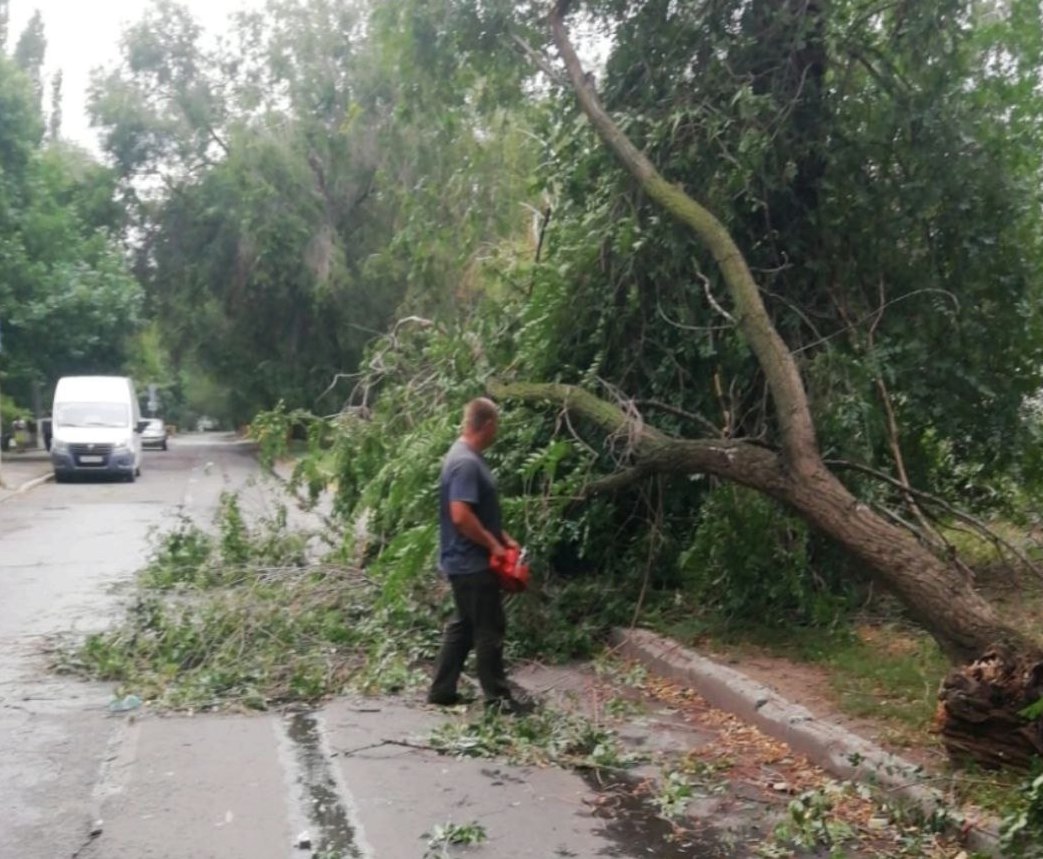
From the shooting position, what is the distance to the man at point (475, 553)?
8.02 meters

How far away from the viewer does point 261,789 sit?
6.75 metres

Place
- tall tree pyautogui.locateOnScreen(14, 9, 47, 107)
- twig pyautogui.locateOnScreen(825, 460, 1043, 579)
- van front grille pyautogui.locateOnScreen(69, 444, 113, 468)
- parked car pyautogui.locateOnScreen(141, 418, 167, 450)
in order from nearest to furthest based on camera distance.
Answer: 1. twig pyautogui.locateOnScreen(825, 460, 1043, 579)
2. van front grille pyautogui.locateOnScreen(69, 444, 113, 468)
3. parked car pyautogui.locateOnScreen(141, 418, 167, 450)
4. tall tree pyautogui.locateOnScreen(14, 9, 47, 107)

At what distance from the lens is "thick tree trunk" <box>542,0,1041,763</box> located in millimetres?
6520

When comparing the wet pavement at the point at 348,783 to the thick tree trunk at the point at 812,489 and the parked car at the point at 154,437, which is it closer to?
the thick tree trunk at the point at 812,489

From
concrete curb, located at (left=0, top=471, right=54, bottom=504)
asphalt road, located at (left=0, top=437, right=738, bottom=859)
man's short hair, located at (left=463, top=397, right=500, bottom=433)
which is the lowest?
concrete curb, located at (left=0, top=471, right=54, bottom=504)

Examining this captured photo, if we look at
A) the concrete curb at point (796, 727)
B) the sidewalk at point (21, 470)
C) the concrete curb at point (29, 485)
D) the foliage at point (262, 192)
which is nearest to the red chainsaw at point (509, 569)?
the concrete curb at point (796, 727)

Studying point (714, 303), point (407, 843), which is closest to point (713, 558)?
point (714, 303)

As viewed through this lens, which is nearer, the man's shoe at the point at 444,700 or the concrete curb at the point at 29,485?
the man's shoe at the point at 444,700

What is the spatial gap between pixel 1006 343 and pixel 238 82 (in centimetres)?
3842

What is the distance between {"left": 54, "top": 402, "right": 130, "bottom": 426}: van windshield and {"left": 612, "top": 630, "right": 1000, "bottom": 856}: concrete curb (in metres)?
23.8

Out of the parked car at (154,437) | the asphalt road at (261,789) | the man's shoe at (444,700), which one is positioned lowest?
the parked car at (154,437)

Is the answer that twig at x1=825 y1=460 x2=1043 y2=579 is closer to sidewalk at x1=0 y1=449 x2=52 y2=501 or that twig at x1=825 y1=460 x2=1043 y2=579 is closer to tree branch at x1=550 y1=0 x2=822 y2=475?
tree branch at x1=550 y1=0 x2=822 y2=475

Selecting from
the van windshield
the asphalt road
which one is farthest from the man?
the van windshield

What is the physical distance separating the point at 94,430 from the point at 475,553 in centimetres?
2476
